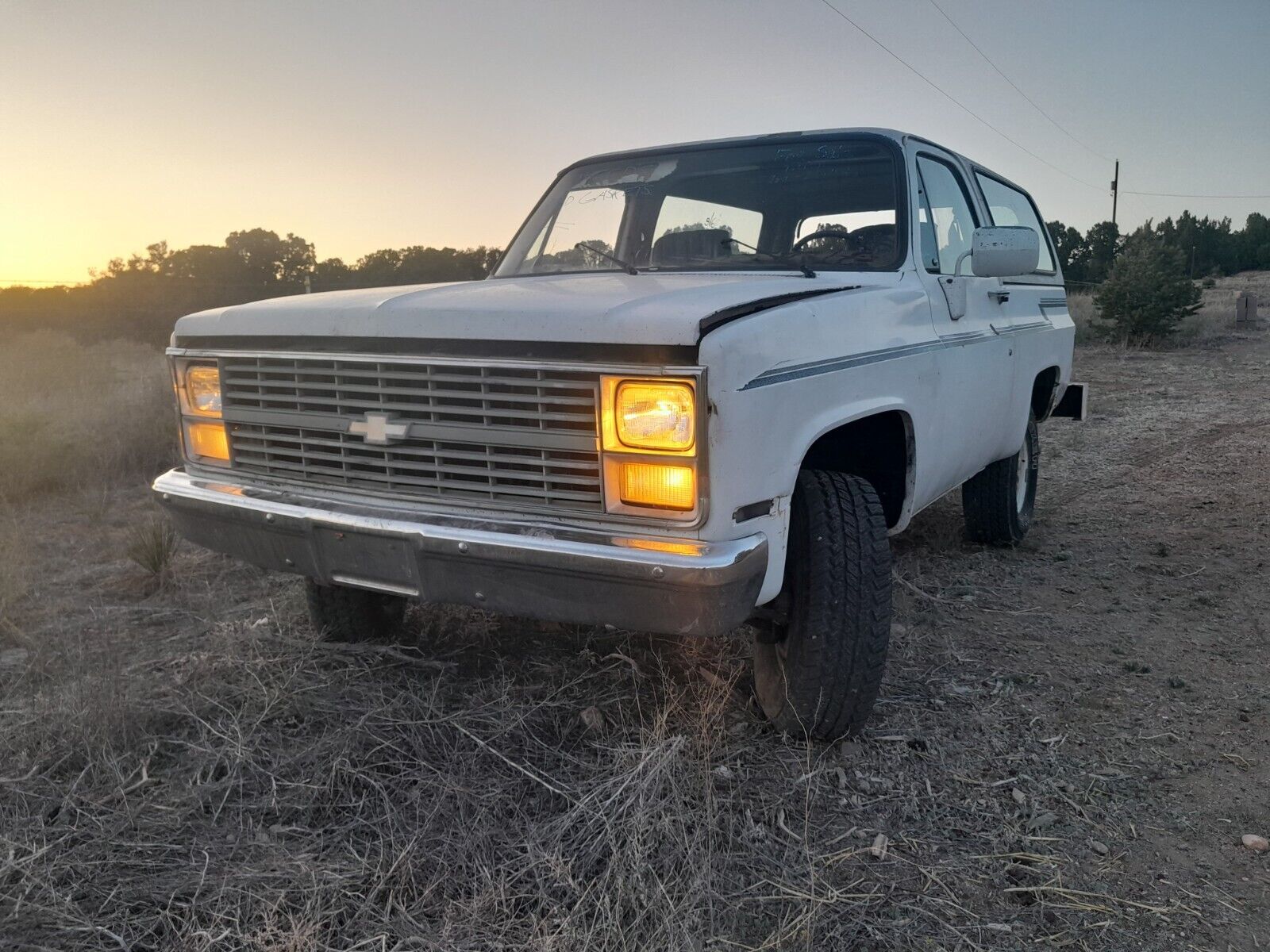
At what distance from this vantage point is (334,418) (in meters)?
2.61

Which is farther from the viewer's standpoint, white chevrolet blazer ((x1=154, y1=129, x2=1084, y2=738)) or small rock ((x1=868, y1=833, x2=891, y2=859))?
small rock ((x1=868, y1=833, x2=891, y2=859))

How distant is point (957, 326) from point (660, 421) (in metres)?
1.83

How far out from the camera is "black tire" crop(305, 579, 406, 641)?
338 centimetres

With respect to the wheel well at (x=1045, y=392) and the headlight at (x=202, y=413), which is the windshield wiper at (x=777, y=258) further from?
the wheel well at (x=1045, y=392)

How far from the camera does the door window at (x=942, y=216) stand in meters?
3.50

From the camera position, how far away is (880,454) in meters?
3.19

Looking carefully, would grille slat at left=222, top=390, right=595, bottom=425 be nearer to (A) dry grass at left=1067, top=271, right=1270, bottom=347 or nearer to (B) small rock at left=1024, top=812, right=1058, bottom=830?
(B) small rock at left=1024, top=812, right=1058, bottom=830

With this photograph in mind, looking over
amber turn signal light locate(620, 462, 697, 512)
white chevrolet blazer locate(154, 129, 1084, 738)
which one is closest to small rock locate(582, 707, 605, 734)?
white chevrolet blazer locate(154, 129, 1084, 738)

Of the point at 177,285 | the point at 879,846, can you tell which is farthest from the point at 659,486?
the point at 177,285

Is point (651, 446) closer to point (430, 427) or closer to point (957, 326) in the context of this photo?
point (430, 427)

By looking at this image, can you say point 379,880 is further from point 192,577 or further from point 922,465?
point 192,577

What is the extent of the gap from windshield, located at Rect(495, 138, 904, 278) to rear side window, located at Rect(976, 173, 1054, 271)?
130cm

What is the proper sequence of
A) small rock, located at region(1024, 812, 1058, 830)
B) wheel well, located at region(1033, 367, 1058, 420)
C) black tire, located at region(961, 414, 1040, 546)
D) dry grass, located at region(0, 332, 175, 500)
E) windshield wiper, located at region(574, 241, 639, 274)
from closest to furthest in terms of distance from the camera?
small rock, located at region(1024, 812, 1058, 830) < windshield wiper, located at region(574, 241, 639, 274) < black tire, located at region(961, 414, 1040, 546) < wheel well, located at region(1033, 367, 1058, 420) < dry grass, located at region(0, 332, 175, 500)

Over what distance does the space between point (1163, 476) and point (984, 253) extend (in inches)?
171
